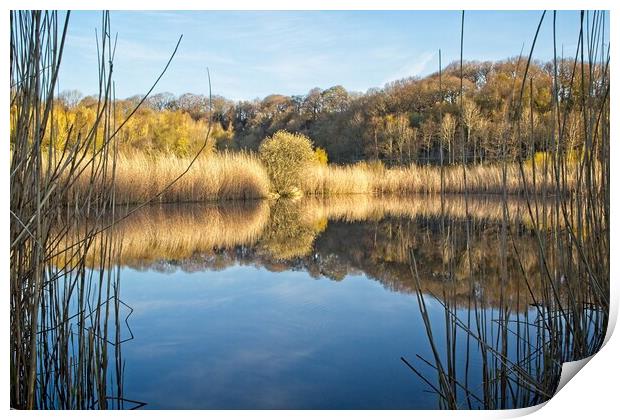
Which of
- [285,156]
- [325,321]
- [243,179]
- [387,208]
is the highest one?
[285,156]

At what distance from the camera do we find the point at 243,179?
6.12 meters

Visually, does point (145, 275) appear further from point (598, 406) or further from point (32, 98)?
point (598, 406)

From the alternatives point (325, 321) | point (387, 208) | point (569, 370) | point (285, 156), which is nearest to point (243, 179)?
point (285, 156)

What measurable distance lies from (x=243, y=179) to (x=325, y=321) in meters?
4.33

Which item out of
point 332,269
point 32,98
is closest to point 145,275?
point 332,269

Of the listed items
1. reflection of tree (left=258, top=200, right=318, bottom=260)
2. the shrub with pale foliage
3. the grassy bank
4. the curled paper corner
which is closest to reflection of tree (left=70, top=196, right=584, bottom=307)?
reflection of tree (left=258, top=200, right=318, bottom=260)

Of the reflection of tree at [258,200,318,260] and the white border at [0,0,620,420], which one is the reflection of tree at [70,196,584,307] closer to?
the reflection of tree at [258,200,318,260]

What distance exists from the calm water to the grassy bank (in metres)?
0.80

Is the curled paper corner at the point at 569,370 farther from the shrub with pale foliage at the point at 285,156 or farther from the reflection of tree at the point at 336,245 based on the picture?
the shrub with pale foliage at the point at 285,156

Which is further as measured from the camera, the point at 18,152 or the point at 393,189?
the point at 393,189

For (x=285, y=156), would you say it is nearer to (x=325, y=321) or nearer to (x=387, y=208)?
(x=387, y=208)

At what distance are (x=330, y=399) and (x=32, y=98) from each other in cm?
94

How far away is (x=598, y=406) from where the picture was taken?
110 centimetres

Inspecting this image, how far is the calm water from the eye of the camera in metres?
1.24
